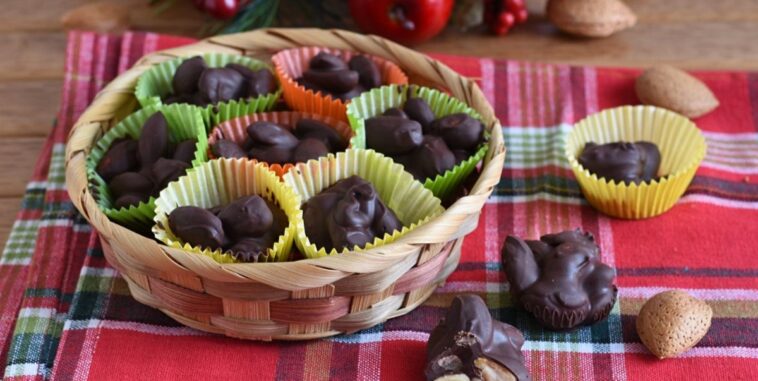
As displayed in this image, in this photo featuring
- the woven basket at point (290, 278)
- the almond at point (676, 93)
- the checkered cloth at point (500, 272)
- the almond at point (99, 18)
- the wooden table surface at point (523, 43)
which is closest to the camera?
the woven basket at point (290, 278)

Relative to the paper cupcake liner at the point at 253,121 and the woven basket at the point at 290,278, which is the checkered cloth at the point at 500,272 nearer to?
the woven basket at the point at 290,278

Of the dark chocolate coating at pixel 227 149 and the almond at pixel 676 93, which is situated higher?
the dark chocolate coating at pixel 227 149

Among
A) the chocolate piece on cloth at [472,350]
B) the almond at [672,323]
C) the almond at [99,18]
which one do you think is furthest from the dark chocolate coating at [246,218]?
the almond at [99,18]

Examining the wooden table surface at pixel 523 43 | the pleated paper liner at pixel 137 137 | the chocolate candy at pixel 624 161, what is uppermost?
the pleated paper liner at pixel 137 137

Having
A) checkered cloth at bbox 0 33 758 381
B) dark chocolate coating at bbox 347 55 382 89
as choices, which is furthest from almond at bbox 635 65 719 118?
dark chocolate coating at bbox 347 55 382 89

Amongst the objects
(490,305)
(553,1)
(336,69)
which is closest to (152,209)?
(336,69)

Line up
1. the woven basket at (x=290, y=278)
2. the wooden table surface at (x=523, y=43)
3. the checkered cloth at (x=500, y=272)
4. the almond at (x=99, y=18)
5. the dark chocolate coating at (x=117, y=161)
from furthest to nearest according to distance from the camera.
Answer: the almond at (x=99, y=18) → the wooden table surface at (x=523, y=43) → the dark chocolate coating at (x=117, y=161) → the checkered cloth at (x=500, y=272) → the woven basket at (x=290, y=278)

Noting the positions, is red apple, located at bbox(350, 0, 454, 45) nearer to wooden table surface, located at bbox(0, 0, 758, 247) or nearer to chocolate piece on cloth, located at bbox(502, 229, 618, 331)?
wooden table surface, located at bbox(0, 0, 758, 247)
